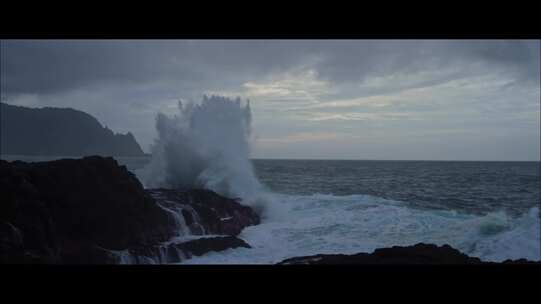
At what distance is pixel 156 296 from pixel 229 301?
249mm

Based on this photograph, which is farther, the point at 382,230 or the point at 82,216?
the point at 382,230

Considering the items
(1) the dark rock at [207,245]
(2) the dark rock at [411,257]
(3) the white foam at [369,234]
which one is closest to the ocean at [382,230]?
Result: (3) the white foam at [369,234]

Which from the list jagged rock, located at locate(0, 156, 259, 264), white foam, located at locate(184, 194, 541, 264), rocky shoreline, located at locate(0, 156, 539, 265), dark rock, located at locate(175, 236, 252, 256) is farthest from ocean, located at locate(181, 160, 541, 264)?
jagged rock, located at locate(0, 156, 259, 264)

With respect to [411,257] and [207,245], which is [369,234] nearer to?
[207,245]

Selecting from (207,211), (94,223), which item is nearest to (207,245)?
(207,211)

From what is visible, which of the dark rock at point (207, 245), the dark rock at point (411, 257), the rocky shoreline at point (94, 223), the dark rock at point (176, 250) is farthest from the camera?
the dark rock at point (207, 245)

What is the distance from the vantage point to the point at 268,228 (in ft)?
32.0

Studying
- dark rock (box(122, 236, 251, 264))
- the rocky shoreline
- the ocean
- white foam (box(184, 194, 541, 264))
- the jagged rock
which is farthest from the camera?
the ocean

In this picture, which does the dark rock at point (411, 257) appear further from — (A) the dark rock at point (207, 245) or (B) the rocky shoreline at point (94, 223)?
(A) the dark rock at point (207, 245)

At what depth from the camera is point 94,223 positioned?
19.6 ft

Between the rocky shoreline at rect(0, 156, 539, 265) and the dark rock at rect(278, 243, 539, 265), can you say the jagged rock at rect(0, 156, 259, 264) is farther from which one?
the dark rock at rect(278, 243, 539, 265)

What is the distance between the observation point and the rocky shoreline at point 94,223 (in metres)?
4.88

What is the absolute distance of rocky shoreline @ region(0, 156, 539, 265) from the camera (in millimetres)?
4879
